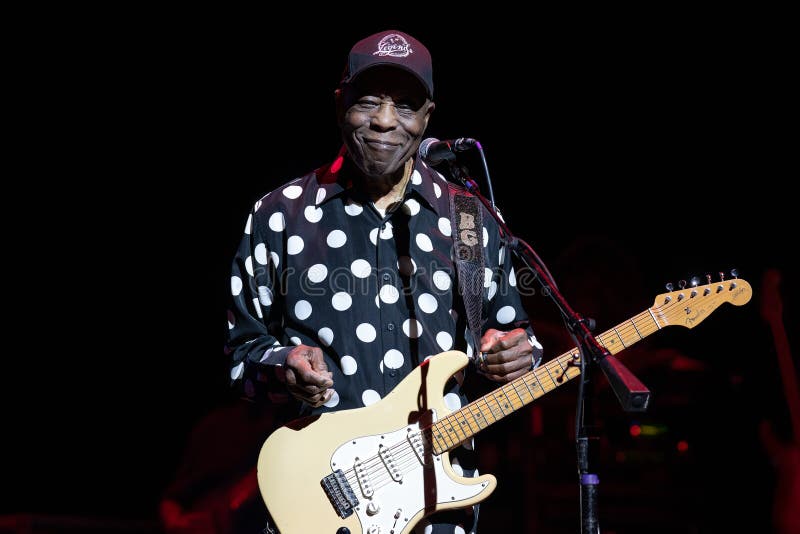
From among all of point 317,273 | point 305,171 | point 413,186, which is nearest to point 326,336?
point 317,273

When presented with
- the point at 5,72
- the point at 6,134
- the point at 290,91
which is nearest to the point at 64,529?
the point at 6,134

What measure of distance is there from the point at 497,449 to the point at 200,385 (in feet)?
8.25

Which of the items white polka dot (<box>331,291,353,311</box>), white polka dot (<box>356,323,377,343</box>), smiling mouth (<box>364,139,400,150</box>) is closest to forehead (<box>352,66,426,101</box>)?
smiling mouth (<box>364,139,400,150</box>)

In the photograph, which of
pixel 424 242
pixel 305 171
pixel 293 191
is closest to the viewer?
pixel 424 242

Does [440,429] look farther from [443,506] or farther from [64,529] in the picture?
[64,529]

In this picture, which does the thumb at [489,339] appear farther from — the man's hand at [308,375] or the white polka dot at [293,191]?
the white polka dot at [293,191]

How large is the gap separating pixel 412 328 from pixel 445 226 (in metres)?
0.44

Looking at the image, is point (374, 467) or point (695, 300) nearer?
point (374, 467)

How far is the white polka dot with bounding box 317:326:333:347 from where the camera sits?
264cm

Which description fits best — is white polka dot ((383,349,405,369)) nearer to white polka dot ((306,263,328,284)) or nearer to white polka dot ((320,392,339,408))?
white polka dot ((320,392,339,408))

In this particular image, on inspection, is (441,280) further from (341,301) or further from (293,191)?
(293,191)

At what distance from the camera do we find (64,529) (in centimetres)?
511

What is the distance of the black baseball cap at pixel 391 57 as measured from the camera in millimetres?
2693

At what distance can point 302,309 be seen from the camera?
2.69 meters
